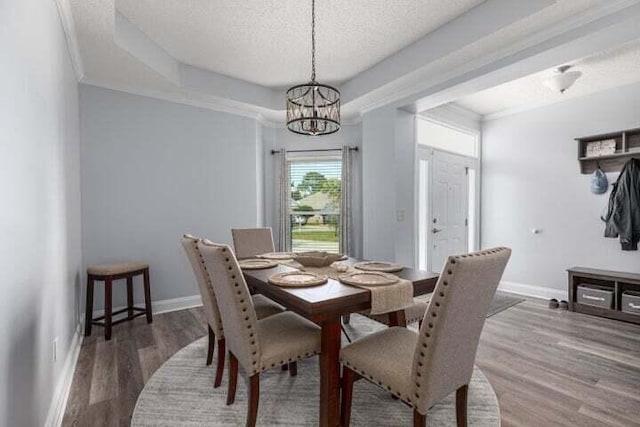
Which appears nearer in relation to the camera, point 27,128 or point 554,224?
point 27,128

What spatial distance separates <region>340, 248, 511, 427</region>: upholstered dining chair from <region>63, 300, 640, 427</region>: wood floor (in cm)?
69

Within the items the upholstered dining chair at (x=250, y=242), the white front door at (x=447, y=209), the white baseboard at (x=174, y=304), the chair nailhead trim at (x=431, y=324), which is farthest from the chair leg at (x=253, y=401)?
the white front door at (x=447, y=209)

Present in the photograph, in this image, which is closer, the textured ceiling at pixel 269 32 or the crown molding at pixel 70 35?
the crown molding at pixel 70 35

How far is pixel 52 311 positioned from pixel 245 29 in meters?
2.53

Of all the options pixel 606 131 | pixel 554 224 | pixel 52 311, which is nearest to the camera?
pixel 52 311

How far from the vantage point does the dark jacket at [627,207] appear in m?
3.45

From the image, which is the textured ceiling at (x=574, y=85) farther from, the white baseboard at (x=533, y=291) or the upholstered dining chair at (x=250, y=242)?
the upholstered dining chair at (x=250, y=242)

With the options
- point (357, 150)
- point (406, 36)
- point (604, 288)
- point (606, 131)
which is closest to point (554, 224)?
point (604, 288)

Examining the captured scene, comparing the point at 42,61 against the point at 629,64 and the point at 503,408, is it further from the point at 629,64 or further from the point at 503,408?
the point at 629,64

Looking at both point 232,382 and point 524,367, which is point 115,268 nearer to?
point 232,382

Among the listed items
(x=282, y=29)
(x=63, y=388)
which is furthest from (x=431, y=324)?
(x=282, y=29)

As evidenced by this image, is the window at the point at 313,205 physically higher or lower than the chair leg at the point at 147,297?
higher

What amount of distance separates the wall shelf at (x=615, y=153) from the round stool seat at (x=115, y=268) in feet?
16.9

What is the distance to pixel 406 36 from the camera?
2.93 metres
